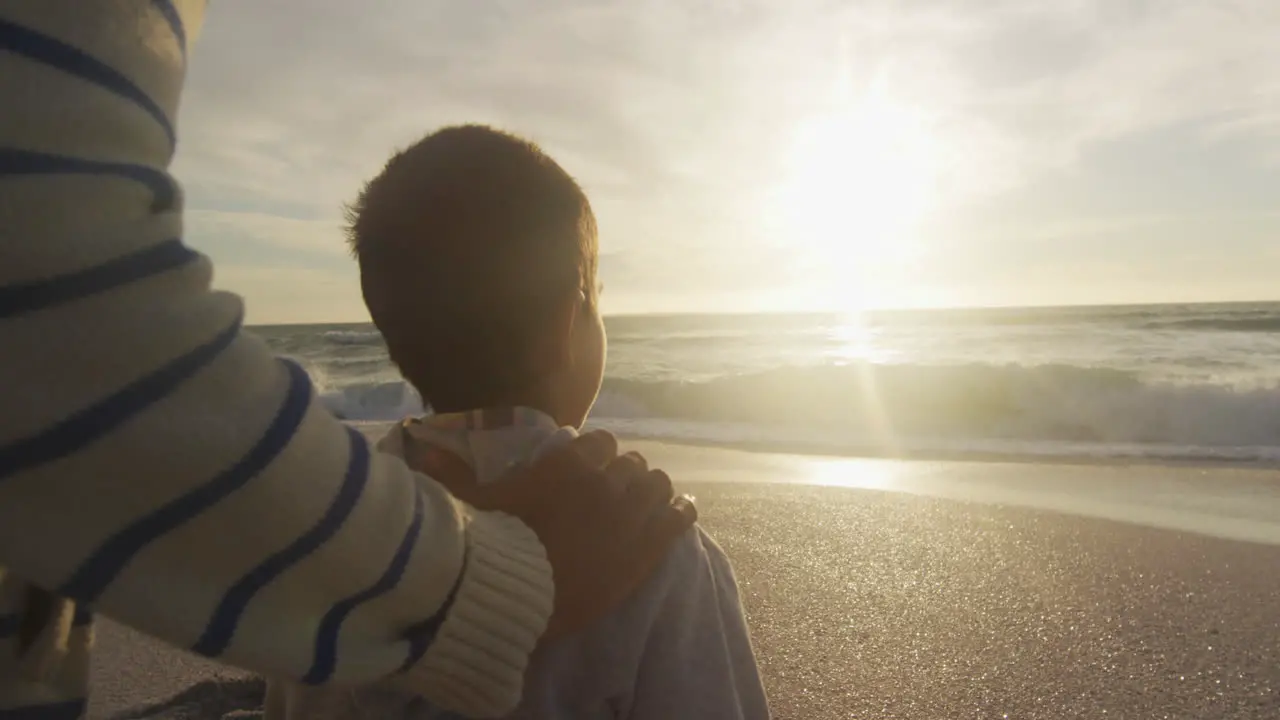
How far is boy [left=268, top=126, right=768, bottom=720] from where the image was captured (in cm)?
109

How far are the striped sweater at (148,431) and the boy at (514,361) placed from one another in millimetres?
395

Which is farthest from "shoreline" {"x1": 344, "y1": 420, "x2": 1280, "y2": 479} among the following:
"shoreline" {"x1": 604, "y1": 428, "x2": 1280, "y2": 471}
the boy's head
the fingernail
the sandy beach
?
the fingernail

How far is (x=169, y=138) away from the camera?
0.62 metres

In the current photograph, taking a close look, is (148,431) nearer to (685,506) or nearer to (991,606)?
(685,506)

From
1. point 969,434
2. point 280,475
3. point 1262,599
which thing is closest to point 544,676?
point 280,475

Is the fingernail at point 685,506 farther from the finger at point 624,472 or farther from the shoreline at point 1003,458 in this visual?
the shoreline at point 1003,458

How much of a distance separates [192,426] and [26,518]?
0.11 m

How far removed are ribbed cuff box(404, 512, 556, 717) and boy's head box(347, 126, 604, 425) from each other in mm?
338

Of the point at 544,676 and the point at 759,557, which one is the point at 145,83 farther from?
the point at 759,557

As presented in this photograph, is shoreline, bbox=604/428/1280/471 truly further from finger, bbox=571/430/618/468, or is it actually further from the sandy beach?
finger, bbox=571/430/618/468

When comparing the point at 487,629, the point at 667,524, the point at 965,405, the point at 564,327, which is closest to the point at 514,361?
the point at 564,327

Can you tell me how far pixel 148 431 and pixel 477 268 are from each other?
0.59 metres

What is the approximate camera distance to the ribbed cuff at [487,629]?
0.79 m

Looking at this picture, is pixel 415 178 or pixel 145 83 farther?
pixel 415 178
